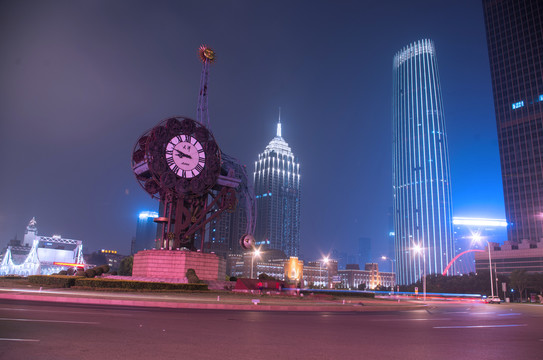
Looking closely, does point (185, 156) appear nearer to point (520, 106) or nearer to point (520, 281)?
point (520, 281)

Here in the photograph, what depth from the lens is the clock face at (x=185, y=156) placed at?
188 ft

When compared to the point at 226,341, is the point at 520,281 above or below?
above

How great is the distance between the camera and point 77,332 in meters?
11.4

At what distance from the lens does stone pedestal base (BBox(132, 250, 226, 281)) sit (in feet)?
175

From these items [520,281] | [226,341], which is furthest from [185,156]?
[520,281]

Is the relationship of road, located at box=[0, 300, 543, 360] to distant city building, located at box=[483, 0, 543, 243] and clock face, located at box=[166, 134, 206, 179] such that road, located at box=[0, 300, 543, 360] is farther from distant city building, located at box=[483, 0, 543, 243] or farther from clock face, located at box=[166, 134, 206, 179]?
distant city building, located at box=[483, 0, 543, 243]

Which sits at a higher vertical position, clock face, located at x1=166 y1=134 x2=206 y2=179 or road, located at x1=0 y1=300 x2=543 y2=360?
clock face, located at x1=166 y1=134 x2=206 y2=179

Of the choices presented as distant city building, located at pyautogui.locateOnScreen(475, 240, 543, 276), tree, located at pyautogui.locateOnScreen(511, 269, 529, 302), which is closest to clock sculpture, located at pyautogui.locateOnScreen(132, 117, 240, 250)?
tree, located at pyautogui.locateOnScreen(511, 269, 529, 302)

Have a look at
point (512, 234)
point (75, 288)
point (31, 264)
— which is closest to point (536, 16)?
point (512, 234)

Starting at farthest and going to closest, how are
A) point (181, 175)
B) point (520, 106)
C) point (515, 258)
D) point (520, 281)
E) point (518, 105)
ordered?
1. point (518, 105)
2. point (520, 106)
3. point (515, 258)
4. point (520, 281)
5. point (181, 175)

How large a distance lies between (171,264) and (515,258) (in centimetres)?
14888

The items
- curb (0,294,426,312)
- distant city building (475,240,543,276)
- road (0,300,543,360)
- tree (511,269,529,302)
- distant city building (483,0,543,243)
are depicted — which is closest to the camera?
road (0,300,543,360)

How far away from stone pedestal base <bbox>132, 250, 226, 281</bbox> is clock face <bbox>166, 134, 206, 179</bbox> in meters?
11.3

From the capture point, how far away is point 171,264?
5375 cm
